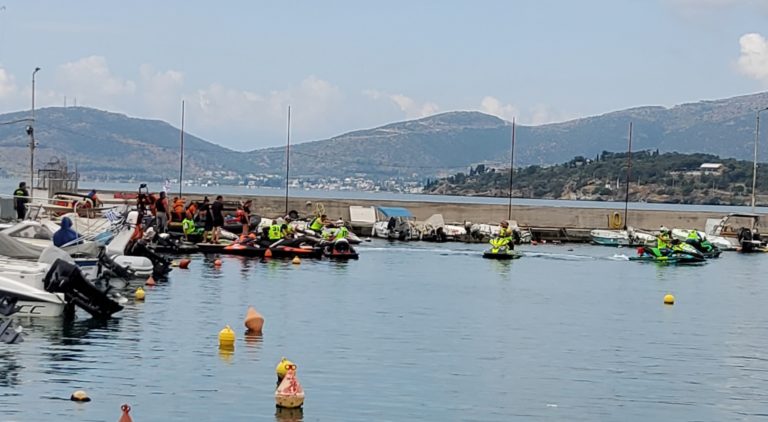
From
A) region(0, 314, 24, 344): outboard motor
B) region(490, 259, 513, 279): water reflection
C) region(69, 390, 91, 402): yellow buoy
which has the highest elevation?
region(0, 314, 24, 344): outboard motor

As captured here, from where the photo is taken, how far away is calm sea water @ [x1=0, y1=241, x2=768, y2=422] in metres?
21.2

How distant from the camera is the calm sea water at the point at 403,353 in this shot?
21.2 meters

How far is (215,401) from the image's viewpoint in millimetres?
21016

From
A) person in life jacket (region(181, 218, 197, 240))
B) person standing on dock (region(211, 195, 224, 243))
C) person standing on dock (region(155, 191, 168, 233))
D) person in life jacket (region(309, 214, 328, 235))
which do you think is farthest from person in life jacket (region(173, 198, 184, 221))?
person in life jacket (region(309, 214, 328, 235))

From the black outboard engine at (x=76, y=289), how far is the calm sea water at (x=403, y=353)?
0.47 meters

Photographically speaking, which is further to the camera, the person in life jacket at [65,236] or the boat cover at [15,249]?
the person in life jacket at [65,236]

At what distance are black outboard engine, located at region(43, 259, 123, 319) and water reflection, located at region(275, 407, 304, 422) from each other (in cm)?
925

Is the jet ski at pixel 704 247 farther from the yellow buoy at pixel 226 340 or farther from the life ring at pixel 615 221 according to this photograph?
the yellow buoy at pixel 226 340

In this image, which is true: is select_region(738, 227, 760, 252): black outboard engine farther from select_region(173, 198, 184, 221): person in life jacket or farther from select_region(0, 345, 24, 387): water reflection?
select_region(0, 345, 24, 387): water reflection

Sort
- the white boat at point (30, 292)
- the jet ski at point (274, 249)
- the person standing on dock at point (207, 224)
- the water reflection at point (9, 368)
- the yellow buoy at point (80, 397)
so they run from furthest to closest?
the person standing on dock at point (207, 224) < the jet ski at point (274, 249) < the white boat at point (30, 292) < the water reflection at point (9, 368) < the yellow buoy at point (80, 397)

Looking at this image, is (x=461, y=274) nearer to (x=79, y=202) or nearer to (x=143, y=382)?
(x=79, y=202)

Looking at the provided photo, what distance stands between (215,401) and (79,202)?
3066 centimetres

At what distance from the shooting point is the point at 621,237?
76125mm

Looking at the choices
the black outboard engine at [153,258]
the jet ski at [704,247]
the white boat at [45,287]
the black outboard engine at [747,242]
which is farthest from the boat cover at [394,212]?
the white boat at [45,287]
